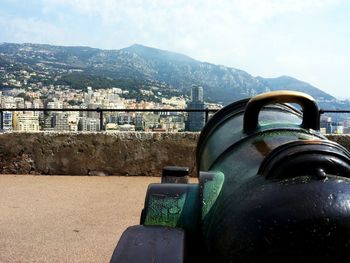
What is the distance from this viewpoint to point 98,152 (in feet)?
31.8

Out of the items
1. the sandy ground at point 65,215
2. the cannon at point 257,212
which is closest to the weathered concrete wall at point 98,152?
the sandy ground at point 65,215

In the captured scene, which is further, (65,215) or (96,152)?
(96,152)

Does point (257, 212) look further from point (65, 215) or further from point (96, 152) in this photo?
point (96, 152)

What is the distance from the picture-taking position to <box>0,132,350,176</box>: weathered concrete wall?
9648mm

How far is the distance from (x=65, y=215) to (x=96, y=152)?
10.6ft

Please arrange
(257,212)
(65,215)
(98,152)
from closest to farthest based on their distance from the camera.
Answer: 1. (257,212)
2. (65,215)
3. (98,152)

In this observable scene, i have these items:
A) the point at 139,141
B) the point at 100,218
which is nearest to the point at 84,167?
the point at 139,141

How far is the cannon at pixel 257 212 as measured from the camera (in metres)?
1.85

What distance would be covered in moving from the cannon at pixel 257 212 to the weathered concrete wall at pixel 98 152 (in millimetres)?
6978

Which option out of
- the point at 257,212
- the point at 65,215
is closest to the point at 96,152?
the point at 65,215

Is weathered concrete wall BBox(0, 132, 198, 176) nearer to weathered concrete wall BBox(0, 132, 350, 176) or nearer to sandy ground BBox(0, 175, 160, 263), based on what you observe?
weathered concrete wall BBox(0, 132, 350, 176)

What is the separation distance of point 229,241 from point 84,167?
8.06m

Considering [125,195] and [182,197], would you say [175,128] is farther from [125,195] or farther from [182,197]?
[182,197]

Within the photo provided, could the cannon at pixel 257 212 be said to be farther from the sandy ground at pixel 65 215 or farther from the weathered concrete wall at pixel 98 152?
the weathered concrete wall at pixel 98 152
